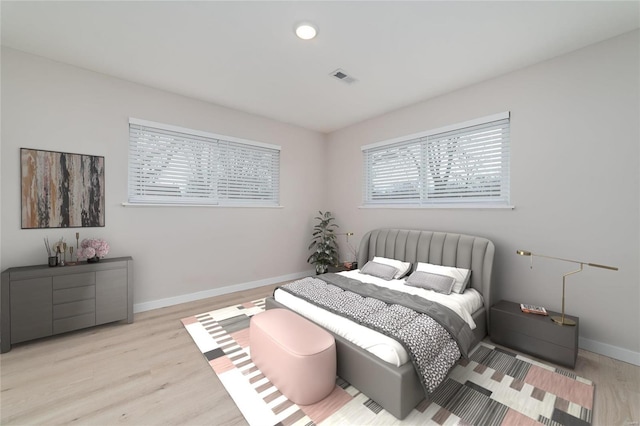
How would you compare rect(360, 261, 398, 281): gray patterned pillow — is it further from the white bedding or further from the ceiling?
the ceiling

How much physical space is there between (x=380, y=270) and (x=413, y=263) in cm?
51

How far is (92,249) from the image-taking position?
2869 mm

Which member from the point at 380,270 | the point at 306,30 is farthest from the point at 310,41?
the point at 380,270

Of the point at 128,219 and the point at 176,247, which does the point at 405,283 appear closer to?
the point at 176,247

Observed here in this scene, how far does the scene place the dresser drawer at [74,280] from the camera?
8.72ft

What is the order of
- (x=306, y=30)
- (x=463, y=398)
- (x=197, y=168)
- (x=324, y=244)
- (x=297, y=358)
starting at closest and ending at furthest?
(x=297, y=358) < (x=463, y=398) < (x=306, y=30) < (x=197, y=168) < (x=324, y=244)

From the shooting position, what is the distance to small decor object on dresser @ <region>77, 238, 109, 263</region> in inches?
112

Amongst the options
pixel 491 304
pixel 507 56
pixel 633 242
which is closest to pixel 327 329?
pixel 491 304

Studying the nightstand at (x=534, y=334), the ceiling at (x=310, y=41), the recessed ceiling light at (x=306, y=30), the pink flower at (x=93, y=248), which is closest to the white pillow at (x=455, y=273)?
the nightstand at (x=534, y=334)

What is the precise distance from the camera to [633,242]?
2.33m

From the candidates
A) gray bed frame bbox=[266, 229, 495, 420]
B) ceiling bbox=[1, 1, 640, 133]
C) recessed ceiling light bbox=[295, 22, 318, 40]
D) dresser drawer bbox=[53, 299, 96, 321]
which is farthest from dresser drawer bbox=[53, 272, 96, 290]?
recessed ceiling light bbox=[295, 22, 318, 40]

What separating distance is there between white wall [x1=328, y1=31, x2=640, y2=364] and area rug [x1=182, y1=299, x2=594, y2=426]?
0.84m

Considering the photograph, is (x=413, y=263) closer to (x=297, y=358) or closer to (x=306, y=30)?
(x=297, y=358)

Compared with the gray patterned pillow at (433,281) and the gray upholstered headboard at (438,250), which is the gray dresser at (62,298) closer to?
the gray upholstered headboard at (438,250)
